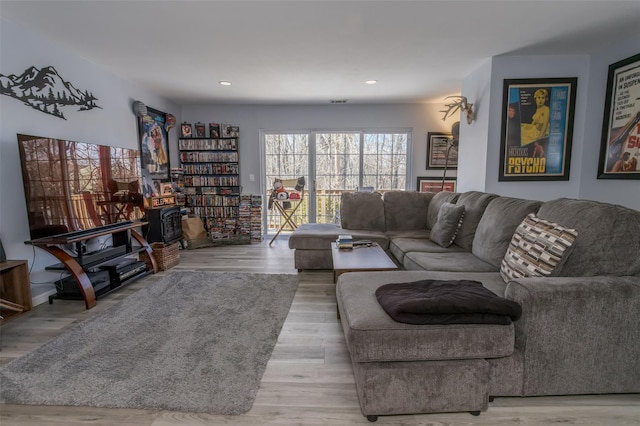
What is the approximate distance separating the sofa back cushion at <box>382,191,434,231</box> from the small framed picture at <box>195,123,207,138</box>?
11.2 ft

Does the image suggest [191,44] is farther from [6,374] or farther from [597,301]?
[597,301]

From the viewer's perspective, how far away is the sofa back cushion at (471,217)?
2.85m

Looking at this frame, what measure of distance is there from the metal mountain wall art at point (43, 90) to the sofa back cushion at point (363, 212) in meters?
3.18

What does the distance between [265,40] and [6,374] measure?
9.91 ft

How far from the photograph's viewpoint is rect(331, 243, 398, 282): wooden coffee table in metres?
2.33

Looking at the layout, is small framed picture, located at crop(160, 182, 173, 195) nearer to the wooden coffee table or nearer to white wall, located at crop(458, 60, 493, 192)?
the wooden coffee table

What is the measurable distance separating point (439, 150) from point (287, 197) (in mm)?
2783

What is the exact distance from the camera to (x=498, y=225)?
2369 mm

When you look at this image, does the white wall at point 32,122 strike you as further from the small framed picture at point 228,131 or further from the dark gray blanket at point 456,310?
the dark gray blanket at point 456,310

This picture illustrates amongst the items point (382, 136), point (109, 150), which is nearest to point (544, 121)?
point (382, 136)

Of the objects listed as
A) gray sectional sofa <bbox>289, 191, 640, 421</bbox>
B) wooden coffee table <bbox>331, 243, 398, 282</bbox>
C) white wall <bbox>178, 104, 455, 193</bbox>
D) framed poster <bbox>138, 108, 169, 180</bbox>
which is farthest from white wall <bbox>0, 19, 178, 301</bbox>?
gray sectional sofa <bbox>289, 191, 640, 421</bbox>

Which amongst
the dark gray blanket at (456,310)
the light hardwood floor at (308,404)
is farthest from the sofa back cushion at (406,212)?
the dark gray blanket at (456,310)

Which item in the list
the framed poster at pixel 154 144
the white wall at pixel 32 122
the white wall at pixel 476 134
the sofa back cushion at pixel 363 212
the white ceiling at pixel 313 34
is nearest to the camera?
the white ceiling at pixel 313 34

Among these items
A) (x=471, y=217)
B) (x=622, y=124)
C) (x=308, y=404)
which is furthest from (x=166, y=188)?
(x=622, y=124)
